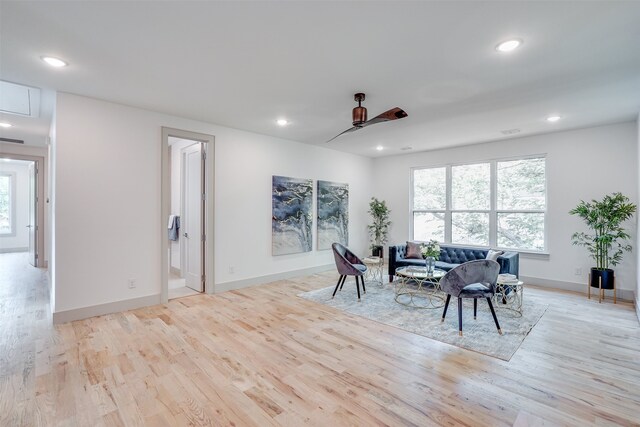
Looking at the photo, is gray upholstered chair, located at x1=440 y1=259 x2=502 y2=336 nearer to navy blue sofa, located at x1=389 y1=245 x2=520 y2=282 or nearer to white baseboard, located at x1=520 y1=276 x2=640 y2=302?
navy blue sofa, located at x1=389 y1=245 x2=520 y2=282

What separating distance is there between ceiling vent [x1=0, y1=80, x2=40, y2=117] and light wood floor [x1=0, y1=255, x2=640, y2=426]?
106 inches

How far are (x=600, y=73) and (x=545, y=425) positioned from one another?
10.6ft

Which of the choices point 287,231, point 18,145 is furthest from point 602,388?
point 18,145

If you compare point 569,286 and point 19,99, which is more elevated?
point 19,99

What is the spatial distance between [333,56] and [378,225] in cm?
541

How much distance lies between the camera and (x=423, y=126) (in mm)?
4934

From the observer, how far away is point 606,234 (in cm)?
455

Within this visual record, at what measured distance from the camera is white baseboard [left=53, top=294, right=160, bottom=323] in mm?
3547

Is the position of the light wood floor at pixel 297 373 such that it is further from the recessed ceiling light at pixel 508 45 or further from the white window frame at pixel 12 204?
the white window frame at pixel 12 204

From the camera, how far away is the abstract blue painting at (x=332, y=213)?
6.50 meters

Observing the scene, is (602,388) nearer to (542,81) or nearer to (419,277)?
(419,277)

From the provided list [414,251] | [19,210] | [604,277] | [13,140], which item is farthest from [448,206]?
[19,210]

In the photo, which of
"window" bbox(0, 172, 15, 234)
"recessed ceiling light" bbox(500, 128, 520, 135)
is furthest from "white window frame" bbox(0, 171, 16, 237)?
"recessed ceiling light" bbox(500, 128, 520, 135)

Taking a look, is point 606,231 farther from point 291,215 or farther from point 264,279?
point 264,279
